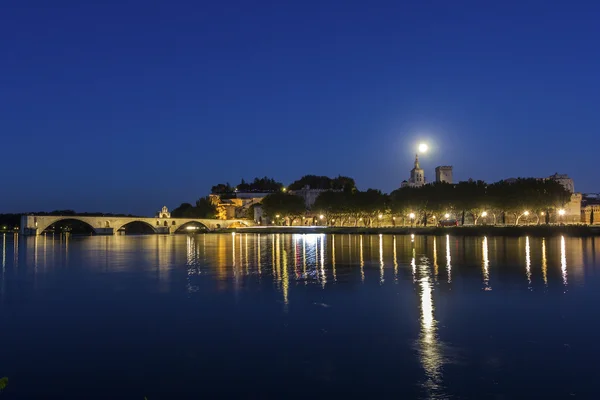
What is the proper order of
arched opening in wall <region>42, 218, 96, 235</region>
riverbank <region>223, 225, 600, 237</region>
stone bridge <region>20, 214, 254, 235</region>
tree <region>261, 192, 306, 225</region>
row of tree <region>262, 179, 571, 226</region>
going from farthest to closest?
arched opening in wall <region>42, 218, 96, 235</region>
tree <region>261, 192, 306, 225</region>
stone bridge <region>20, 214, 254, 235</region>
row of tree <region>262, 179, 571, 226</region>
riverbank <region>223, 225, 600, 237</region>

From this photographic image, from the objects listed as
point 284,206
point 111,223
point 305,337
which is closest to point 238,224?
point 284,206

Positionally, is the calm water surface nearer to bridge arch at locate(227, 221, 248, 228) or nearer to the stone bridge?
the stone bridge

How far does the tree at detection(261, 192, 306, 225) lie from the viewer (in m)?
154

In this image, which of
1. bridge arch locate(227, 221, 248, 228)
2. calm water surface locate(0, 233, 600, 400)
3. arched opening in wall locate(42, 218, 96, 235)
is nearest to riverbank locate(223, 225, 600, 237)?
calm water surface locate(0, 233, 600, 400)

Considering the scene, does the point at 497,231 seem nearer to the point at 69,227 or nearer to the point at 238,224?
the point at 238,224

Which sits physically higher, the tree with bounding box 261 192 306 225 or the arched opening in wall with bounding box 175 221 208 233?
the tree with bounding box 261 192 306 225

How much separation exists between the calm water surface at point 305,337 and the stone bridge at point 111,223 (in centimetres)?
10757

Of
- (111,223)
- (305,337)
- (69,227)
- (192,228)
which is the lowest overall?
(305,337)

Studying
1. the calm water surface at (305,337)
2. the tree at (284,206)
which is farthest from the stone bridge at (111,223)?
the calm water surface at (305,337)

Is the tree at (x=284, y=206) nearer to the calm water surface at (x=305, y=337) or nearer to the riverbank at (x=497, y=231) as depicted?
the riverbank at (x=497, y=231)

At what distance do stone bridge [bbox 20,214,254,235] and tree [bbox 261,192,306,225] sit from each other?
2265cm

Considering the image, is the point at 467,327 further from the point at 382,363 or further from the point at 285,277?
the point at 285,277

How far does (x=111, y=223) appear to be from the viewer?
463 feet

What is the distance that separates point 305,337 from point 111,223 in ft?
444
